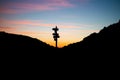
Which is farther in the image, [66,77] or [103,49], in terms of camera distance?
[103,49]

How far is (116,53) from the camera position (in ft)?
79.0

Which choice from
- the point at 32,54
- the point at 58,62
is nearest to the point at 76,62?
the point at 58,62

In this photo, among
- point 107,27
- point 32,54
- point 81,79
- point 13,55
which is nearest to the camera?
point 81,79

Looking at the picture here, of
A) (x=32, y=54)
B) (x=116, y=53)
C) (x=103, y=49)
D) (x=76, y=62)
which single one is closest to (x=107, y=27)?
(x=103, y=49)

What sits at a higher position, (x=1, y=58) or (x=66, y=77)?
(x=1, y=58)

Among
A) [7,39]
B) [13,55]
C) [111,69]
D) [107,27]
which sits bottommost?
[111,69]

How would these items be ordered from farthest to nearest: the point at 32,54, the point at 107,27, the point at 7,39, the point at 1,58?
1. the point at 107,27
2. the point at 7,39
3. the point at 32,54
4. the point at 1,58

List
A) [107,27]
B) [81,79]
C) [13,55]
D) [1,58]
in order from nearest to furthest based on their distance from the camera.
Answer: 1. [81,79]
2. [1,58]
3. [13,55]
4. [107,27]

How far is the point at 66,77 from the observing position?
2080 cm

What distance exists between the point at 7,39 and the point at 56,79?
19060 mm

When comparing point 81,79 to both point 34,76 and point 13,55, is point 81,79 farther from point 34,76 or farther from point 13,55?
point 13,55

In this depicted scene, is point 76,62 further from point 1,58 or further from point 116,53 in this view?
point 1,58

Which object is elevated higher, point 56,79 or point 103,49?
point 103,49

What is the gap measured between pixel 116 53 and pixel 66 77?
9828 mm
